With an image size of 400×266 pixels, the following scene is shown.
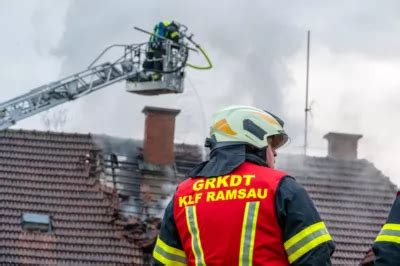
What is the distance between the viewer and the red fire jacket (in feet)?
14.9

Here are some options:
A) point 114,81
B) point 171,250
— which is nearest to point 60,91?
point 114,81

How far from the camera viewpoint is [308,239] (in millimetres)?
4500

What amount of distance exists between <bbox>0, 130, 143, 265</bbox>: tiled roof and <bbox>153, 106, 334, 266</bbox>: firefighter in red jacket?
47.5ft

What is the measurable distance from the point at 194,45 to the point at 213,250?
694 inches

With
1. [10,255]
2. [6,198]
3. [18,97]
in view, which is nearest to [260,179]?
[10,255]

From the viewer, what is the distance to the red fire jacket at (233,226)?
14.9 feet

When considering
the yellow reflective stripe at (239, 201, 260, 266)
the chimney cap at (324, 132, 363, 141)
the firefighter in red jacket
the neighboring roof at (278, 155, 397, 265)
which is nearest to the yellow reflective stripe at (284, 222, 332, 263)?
the firefighter in red jacket

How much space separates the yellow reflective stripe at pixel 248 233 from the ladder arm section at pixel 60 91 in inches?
689

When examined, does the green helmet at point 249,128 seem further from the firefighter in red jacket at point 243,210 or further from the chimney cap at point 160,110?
the chimney cap at point 160,110

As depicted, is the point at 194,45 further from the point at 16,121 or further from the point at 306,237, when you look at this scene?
the point at 306,237

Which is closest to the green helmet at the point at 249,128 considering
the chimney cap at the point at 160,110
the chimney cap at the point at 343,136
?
the chimney cap at the point at 160,110

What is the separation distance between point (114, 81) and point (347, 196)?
517 cm

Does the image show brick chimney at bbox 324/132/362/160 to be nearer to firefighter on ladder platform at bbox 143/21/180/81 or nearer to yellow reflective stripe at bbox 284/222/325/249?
firefighter on ladder platform at bbox 143/21/180/81

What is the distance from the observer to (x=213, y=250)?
470cm
